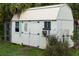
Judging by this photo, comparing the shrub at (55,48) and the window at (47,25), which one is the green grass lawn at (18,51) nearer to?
the shrub at (55,48)

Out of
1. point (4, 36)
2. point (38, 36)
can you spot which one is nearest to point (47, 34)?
point (38, 36)

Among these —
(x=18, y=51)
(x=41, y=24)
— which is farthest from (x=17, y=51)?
(x=41, y=24)

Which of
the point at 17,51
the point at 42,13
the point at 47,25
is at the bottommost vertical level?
the point at 17,51

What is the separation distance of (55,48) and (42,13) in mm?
355

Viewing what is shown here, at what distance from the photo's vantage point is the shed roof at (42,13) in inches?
197

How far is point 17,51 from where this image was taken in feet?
16.6

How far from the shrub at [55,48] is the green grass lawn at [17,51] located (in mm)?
81

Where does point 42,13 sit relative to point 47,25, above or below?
above

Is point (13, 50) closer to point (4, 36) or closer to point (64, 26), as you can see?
point (4, 36)

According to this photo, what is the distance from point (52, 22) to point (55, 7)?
0.14 meters

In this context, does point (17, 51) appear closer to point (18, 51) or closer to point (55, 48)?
point (18, 51)

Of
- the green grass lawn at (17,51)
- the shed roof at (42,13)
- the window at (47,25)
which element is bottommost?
the green grass lawn at (17,51)

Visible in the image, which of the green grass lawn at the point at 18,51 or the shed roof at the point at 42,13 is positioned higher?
the shed roof at the point at 42,13

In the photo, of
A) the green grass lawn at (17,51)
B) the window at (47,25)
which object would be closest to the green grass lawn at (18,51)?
the green grass lawn at (17,51)
